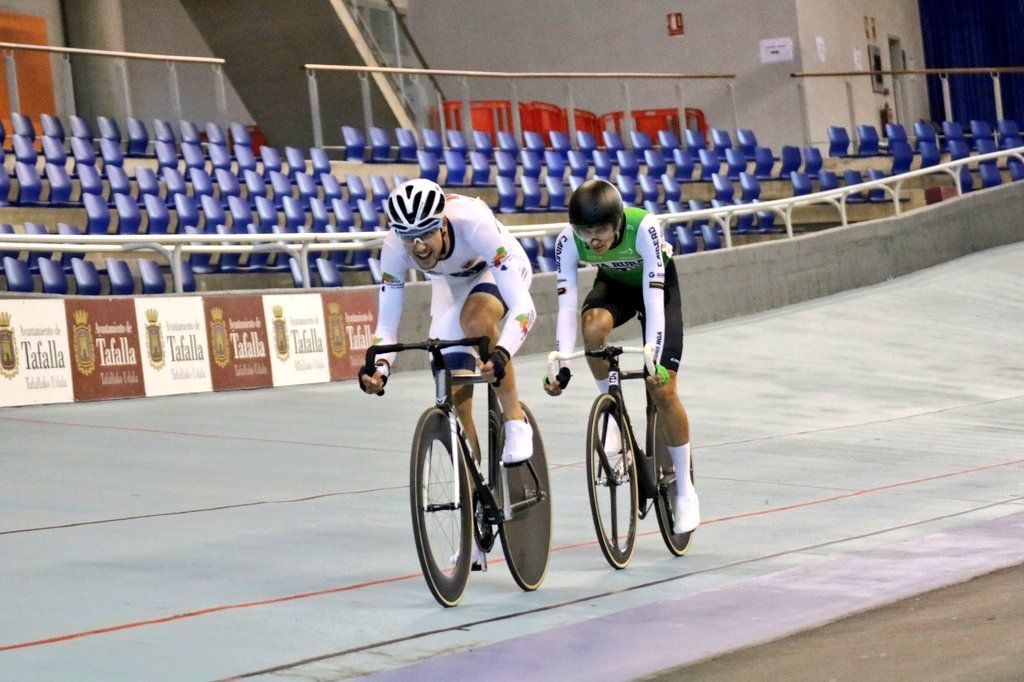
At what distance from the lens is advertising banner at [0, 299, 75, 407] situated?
10.5 metres

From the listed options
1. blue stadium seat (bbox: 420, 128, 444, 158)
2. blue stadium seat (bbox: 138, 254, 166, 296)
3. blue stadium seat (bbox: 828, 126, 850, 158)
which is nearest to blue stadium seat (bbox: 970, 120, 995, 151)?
blue stadium seat (bbox: 828, 126, 850, 158)

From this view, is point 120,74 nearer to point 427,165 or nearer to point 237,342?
point 427,165

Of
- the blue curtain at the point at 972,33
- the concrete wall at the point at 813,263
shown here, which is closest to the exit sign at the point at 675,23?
the blue curtain at the point at 972,33

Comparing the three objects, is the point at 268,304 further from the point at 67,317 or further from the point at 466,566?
the point at 466,566

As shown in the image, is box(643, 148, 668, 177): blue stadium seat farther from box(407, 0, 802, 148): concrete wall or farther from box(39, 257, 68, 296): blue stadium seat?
box(39, 257, 68, 296): blue stadium seat

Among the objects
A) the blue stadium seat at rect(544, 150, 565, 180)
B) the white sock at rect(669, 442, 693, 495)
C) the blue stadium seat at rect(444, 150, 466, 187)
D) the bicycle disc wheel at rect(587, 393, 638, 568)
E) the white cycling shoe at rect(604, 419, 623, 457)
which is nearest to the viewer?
the bicycle disc wheel at rect(587, 393, 638, 568)

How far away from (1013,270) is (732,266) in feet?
13.8

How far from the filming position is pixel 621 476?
19.7 ft

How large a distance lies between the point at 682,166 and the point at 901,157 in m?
3.67

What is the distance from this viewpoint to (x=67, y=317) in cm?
1091

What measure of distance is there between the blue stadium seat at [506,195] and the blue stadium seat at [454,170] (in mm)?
514

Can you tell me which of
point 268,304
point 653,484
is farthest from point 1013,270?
point 653,484

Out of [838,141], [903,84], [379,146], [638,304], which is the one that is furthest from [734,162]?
[638,304]

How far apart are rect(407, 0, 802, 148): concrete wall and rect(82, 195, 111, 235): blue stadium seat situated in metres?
11.1
